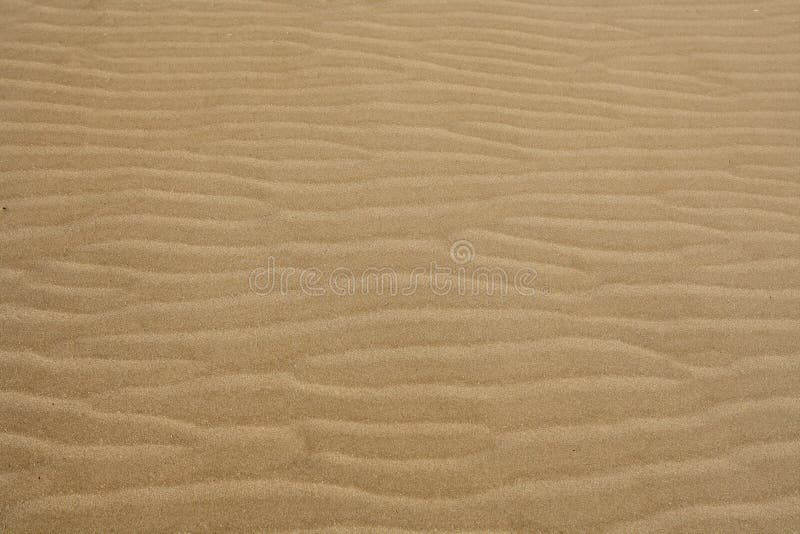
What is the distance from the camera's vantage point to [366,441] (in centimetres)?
227

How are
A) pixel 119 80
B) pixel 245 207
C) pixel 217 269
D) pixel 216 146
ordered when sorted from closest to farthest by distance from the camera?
pixel 217 269
pixel 245 207
pixel 216 146
pixel 119 80

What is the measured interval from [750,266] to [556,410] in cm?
104

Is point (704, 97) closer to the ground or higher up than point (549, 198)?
higher up

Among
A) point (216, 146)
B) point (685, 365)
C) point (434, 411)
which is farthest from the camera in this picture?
point (216, 146)

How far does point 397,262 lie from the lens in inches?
108

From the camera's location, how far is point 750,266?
2830mm

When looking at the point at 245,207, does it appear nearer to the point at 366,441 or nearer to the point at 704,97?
the point at 366,441

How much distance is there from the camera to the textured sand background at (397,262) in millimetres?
2207

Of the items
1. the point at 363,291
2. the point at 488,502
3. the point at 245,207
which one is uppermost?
the point at 245,207

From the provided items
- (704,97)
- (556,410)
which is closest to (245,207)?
(556,410)

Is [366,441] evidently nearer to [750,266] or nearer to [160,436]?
[160,436]

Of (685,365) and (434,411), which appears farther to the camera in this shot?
(685,365)

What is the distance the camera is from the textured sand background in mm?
2207

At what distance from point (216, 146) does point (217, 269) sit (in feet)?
2.29
